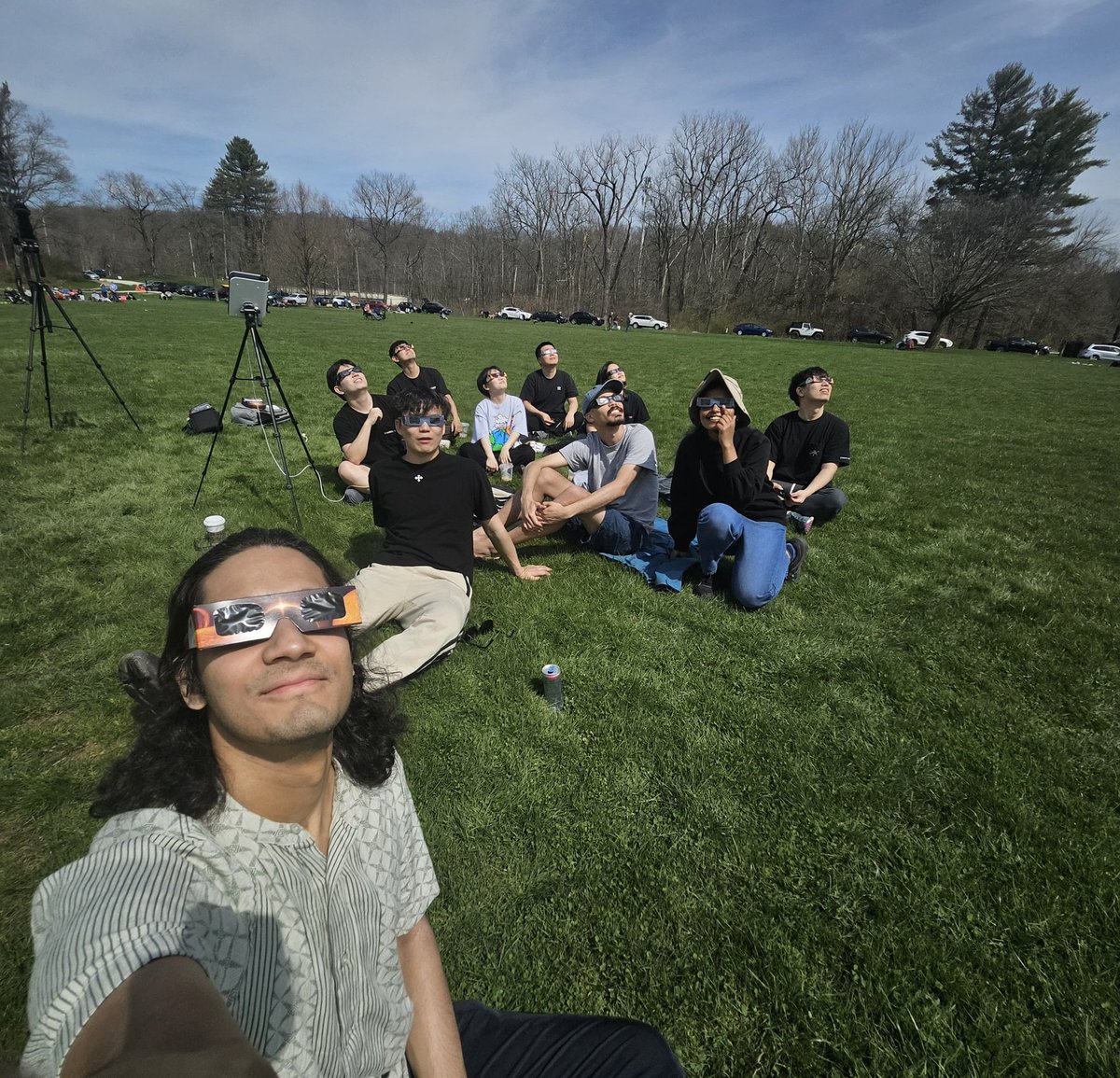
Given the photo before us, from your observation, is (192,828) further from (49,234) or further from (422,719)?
(49,234)

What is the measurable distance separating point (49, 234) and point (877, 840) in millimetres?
92132

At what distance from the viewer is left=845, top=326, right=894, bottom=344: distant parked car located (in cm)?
4222

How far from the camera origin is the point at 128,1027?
0.88 m

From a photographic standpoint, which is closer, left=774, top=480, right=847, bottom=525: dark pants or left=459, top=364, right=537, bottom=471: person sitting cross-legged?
left=774, top=480, right=847, bottom=525: dark pants

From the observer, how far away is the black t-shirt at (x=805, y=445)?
19.0 feet

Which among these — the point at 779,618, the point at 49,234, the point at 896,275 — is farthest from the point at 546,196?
the point at 779,618

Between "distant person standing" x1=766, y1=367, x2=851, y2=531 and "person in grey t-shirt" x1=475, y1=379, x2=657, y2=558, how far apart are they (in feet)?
5.29

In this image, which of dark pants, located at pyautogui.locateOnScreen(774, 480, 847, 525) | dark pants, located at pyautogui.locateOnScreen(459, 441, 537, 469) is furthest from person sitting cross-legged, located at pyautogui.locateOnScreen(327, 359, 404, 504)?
dark pants, located at pyautogui.locateOnScreen(774, 480, 847, 525)

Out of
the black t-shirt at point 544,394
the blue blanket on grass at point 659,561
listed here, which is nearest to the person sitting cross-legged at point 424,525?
the blue blanket on grass at point 659,561

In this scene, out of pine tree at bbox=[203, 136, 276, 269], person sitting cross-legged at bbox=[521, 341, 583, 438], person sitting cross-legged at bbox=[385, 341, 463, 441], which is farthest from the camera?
pine tree at bbox=[203, 136, 276, 269]

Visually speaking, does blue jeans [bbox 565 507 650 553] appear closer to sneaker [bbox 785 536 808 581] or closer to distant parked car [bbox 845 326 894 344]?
sneaker [bbox 785 536 808 581]

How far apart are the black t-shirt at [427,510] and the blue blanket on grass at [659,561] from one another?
1.57 metres

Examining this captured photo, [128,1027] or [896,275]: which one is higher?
[896,275]

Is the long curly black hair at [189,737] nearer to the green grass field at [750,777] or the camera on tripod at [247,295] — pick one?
the green grass field at [750,777]
